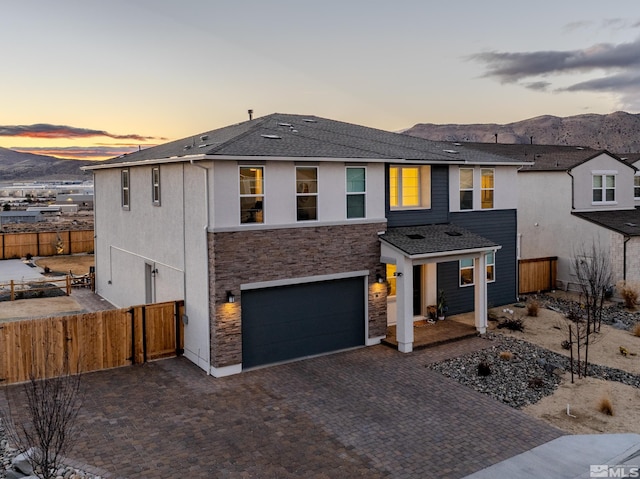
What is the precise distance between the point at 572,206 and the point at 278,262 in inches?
711

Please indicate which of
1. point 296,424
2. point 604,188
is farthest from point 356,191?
point 604,188

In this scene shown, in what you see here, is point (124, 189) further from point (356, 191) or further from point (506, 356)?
point (506, 356)

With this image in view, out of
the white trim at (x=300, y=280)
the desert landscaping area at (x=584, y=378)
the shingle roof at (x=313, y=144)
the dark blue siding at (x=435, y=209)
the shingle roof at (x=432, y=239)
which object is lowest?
the desert landscaping area at (x=584, y=378)

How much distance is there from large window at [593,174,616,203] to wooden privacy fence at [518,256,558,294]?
427 centimetres

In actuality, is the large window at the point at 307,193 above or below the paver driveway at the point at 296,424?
above

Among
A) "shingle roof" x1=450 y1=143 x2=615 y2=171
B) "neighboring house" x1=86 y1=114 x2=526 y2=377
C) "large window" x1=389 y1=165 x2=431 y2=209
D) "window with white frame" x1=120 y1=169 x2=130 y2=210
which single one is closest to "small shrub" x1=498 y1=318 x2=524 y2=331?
"neighboring house" x1=86 y1=114 x2=526 y2=377

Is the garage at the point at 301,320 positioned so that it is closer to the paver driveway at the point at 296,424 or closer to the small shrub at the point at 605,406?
the paver driveway at the point at 296,424

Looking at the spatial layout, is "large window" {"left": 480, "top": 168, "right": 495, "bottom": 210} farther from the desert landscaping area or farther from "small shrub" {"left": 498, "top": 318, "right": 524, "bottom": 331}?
"small shrub" {"left": 498, "top": 318, "right": 524, "bottom": 331}

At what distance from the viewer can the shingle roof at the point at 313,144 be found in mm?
14375

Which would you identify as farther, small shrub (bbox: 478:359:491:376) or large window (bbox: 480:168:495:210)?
large window (bbox: 480:168:495:210)

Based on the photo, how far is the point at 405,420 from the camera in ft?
35.1

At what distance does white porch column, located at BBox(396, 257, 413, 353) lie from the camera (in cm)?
1531

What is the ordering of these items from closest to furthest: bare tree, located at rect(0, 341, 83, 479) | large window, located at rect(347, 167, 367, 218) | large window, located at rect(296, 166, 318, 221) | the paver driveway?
bare tree, located at rect(0, 341, 83, 479) → the paver driveway → large window, located at rect(296, 166, 318, 221) → large window, located at rect(347, 167, 367, 218)

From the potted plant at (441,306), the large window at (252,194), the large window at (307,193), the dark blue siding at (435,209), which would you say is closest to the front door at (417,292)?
the potted plant at (441,306)
